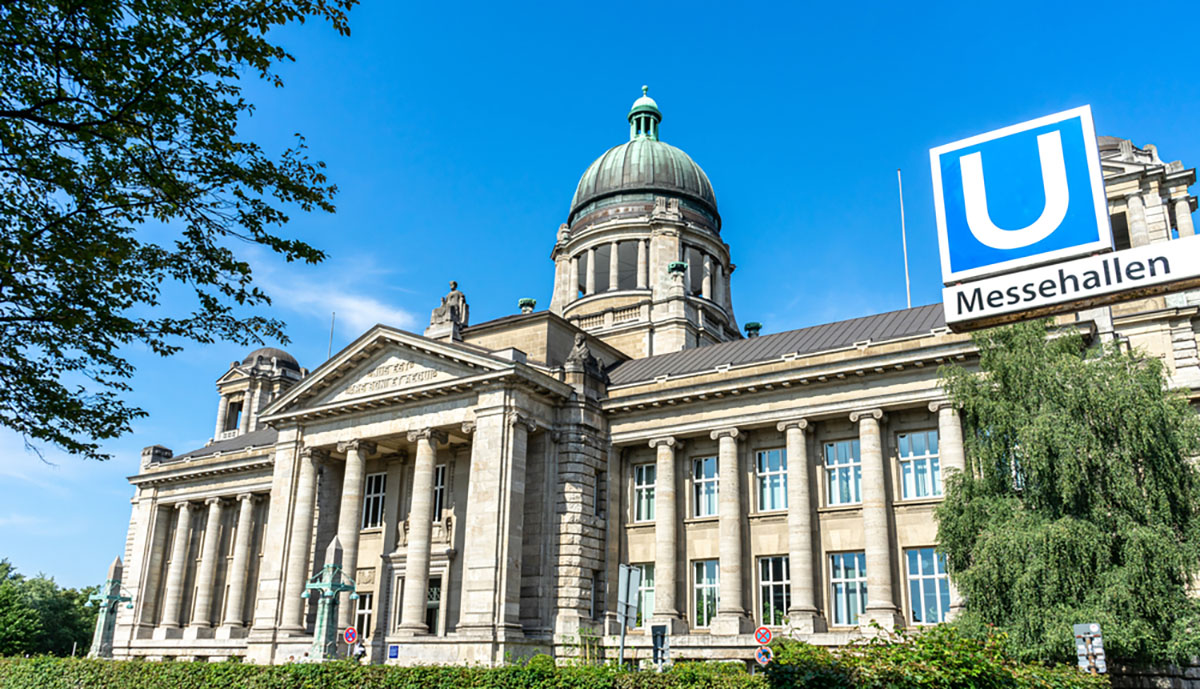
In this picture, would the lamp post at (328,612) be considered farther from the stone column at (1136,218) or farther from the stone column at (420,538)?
the stone column at (1136,218)

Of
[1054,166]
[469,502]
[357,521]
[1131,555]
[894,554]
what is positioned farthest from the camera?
[357,521]

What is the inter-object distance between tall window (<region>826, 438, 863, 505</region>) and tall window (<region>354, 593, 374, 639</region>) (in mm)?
21111

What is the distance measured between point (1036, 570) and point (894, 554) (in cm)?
973

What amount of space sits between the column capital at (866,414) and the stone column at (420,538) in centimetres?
1707

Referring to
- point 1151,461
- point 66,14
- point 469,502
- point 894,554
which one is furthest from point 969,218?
point 469,502

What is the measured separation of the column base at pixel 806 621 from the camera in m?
32.8

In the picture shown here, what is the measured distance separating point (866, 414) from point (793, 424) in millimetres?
2847

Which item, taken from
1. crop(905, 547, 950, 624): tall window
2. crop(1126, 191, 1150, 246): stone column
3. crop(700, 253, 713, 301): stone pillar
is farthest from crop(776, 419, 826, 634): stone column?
crop(700, 253, 713, 301): stone pillar

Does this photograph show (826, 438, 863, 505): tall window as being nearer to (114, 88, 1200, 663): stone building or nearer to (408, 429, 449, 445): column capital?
(114, 88, 1200, 663): stone building

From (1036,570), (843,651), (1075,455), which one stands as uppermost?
(1075,455)

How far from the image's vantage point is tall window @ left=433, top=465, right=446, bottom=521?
40.5 metres

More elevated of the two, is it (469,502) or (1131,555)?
(469,502)

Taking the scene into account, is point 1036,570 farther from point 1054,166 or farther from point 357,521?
point 357,521

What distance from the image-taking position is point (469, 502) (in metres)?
35.9
